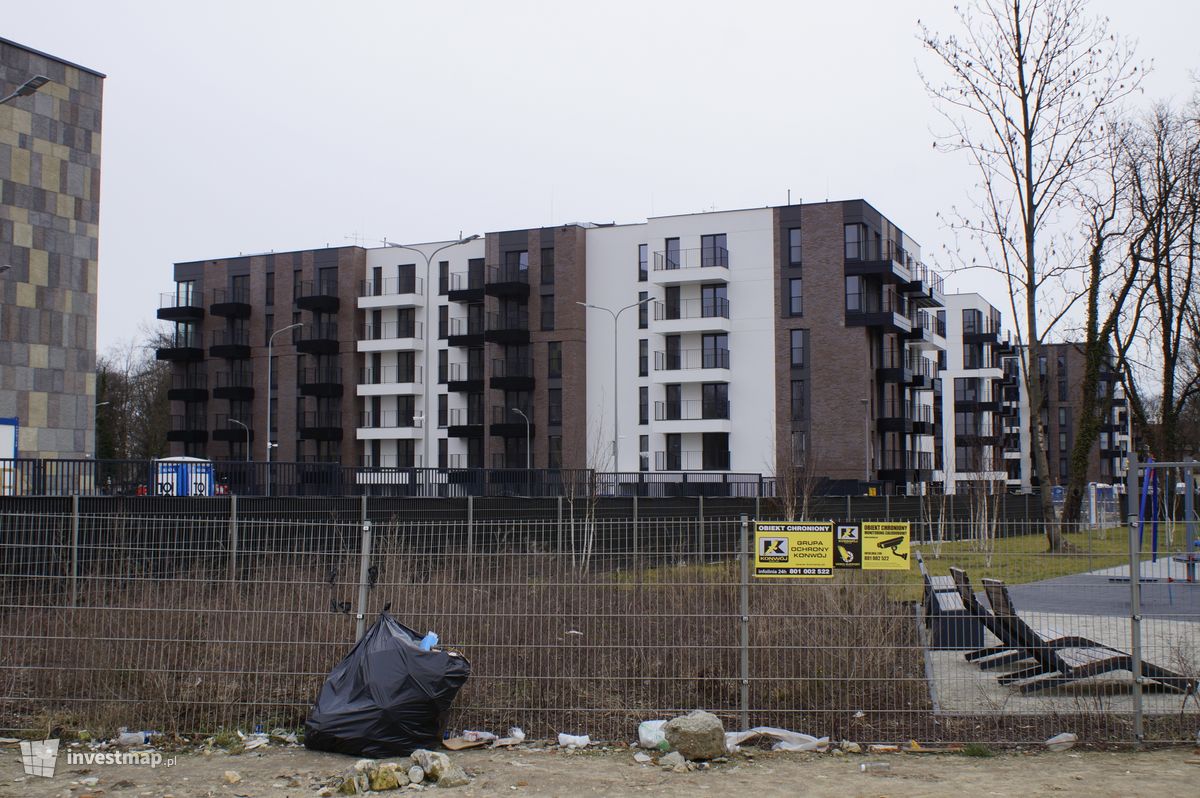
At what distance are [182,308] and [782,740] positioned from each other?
70.7m

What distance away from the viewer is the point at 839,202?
187 ft

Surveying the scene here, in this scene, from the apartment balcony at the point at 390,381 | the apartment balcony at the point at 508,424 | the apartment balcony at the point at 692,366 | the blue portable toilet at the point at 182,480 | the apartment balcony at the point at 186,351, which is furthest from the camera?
the apartment balcony at the point at 186,351

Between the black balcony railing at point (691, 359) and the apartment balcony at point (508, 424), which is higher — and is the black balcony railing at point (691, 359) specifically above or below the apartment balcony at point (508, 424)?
above

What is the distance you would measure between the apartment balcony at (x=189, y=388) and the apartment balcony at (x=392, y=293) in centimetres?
1296

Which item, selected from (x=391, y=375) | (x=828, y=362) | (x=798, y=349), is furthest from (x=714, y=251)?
(x=391, y=375)

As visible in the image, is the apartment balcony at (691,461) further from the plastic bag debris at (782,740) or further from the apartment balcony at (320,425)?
the plastic bag debris at (782,740)

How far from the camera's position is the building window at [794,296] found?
5825 cm

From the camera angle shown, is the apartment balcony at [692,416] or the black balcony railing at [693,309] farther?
the black balcony railing at [693,309]

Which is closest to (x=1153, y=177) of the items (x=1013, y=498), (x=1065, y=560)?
(x=1013, y=498)

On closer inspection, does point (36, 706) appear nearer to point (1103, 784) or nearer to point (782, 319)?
point (1103, 784)

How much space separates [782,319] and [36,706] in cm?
5214

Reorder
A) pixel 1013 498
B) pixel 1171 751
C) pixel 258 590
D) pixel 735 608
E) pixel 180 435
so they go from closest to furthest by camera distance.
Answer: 1. pixel 1171 751
2. pixel 258 590
3. pixel 735 608
4. pixel 1013 498
5. pixel 180 435

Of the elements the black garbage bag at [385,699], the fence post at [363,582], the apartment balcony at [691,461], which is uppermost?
the apartment balcony at [691,461]

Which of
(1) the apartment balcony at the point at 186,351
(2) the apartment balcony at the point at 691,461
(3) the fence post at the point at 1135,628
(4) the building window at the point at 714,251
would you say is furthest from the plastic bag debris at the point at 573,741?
(1) the apartment balcony at the point at 186,351
